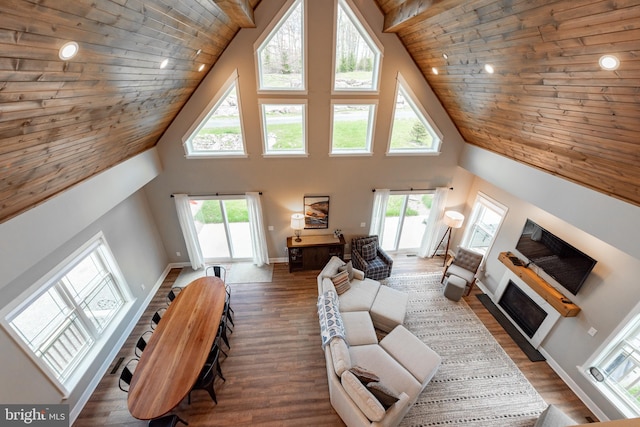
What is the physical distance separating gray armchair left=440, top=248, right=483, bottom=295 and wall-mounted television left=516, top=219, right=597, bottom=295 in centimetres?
86

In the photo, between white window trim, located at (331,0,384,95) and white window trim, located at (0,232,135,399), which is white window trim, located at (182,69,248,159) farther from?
white window trim, located at (0,232,135,399)

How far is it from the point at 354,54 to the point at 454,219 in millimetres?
4296

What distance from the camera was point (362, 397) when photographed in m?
3.09

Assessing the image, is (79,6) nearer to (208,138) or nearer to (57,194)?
(57,194)

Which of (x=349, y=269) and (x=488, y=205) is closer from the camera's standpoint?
(x=349, y=269)

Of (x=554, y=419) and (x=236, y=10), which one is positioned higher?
(x=236, y=10)

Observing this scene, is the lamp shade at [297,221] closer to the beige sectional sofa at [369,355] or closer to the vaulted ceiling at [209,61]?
the beige sectional sofa at [369,355]

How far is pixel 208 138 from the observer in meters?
5.44

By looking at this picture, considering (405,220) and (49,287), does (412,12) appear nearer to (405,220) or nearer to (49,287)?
(405,220)

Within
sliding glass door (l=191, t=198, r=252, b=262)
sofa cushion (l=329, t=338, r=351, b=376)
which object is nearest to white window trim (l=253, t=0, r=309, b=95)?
sliding glass door (l=191, t=198, r=252, b=262)

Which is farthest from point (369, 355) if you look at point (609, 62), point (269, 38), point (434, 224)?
point (269, 38)

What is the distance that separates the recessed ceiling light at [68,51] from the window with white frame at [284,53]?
3.24m

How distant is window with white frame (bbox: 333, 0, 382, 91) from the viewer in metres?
4.64

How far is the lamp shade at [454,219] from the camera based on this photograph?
609 cm
